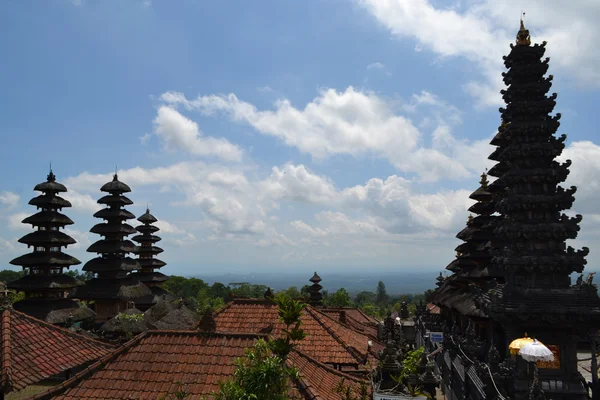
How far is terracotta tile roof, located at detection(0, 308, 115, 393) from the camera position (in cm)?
955

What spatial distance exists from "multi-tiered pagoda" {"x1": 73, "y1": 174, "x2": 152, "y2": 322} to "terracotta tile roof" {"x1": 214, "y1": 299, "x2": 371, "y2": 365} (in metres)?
25.3

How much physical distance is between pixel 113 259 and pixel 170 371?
35489 millimetres

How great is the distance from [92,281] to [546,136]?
38677 mm

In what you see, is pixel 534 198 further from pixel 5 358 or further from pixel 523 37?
pixel 5 358

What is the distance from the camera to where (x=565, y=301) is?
16516 mm

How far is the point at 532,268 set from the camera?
17547mm

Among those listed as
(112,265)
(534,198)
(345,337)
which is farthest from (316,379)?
(112,265)

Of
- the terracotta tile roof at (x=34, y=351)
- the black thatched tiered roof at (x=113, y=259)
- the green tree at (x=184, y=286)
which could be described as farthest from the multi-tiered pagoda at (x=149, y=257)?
the green tree at (x=184, y=286)

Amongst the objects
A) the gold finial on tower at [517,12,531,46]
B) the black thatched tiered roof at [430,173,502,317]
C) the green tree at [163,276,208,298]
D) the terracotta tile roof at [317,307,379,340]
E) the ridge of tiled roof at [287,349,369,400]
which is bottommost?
the green tree at [163,276,208,298]

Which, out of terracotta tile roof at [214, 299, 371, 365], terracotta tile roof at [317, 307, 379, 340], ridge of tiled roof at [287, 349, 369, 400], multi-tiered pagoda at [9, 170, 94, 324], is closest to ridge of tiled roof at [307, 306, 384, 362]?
terracotta tile roof at [214, 299, 371, 365]

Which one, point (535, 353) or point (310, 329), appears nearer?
point (535, 353)

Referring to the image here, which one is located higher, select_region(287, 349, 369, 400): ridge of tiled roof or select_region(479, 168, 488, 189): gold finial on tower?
select_region(479, 168, 488, 189): gold finial on tower

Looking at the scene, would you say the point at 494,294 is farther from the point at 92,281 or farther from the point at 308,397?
the point at 92,281

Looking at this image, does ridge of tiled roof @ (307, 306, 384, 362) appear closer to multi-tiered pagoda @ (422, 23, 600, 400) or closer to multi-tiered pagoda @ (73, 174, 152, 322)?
multi-tiered pagoda @ (422, 23, 600, 400)
